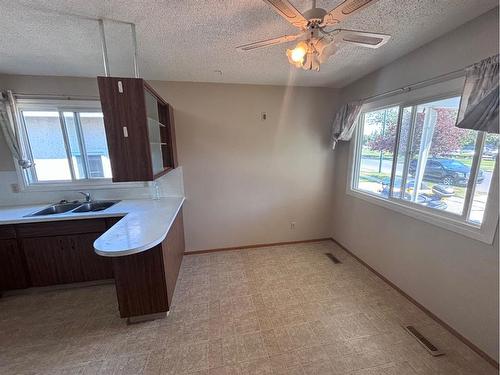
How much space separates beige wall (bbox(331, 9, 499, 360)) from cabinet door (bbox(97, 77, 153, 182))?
2.48 meters

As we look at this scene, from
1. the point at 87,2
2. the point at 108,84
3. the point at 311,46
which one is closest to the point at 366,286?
the point at 311,46

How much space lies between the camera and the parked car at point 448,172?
5.22 feet

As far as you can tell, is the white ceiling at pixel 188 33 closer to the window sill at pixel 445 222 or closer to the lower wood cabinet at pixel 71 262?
the window sill at pixel 445 222

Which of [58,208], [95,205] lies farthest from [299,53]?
[58,208]

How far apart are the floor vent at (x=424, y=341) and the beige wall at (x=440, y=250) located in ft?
0.93

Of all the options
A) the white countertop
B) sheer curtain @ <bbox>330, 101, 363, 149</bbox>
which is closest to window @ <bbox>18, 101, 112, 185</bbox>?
the white countertop

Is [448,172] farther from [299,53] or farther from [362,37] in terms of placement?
[299,53]

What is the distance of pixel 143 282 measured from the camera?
5.72 feet

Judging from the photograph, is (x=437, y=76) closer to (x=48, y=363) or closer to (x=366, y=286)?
(x=366, y=286)

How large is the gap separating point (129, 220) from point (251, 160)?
1721 mm

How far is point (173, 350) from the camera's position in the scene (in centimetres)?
157

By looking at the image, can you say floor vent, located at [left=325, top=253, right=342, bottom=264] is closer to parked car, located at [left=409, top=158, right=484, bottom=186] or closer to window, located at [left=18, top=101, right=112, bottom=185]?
parked car, located at [left=409, top=158, right=484, bottom=186]

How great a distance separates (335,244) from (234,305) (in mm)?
2009

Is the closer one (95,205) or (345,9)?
(345,9)
